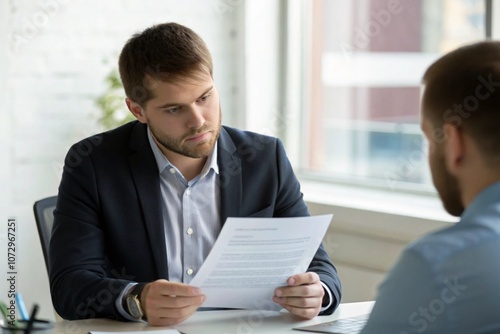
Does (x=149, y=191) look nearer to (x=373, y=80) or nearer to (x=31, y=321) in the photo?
(x=31, y=321)

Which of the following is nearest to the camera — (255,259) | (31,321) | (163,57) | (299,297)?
(31,321)

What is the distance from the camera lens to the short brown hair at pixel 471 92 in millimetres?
1319

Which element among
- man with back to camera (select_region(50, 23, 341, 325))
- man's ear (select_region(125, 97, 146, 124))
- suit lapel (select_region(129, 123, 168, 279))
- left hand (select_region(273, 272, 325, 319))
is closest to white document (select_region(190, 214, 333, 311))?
left hand (select_region(273, 272, 325, 319))

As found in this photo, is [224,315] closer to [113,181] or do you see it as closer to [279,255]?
[279,255]

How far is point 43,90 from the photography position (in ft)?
11.4

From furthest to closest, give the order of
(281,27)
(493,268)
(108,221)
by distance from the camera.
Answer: (281,27) → (108,221) → (493,268)

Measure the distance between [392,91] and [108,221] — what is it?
1870mm

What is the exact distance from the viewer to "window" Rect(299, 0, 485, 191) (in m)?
3.54

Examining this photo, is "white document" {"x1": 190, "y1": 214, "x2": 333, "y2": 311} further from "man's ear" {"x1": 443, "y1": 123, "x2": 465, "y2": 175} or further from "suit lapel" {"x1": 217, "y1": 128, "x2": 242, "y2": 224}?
"man's ear" {"x1": 443, "y1": 123, "x2": 465, "y2": 175}

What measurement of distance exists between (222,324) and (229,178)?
1.75ft

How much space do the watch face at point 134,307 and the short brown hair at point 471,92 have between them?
0.90 metres

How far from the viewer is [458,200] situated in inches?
55.3

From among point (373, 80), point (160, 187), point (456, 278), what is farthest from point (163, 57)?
point (373, 80)

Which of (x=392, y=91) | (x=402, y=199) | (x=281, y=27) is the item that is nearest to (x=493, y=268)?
(x=402, y=199)
